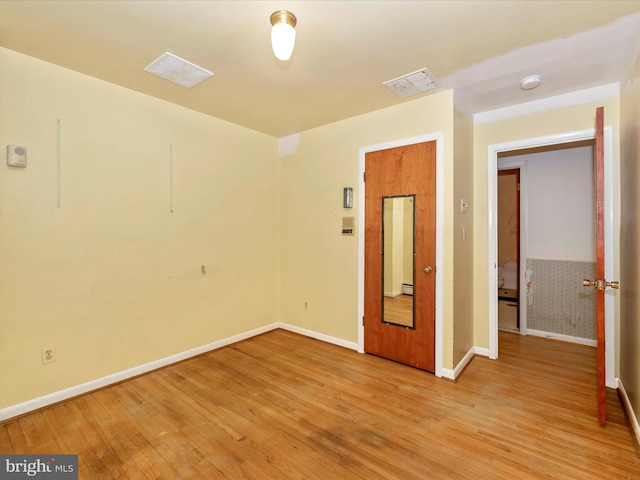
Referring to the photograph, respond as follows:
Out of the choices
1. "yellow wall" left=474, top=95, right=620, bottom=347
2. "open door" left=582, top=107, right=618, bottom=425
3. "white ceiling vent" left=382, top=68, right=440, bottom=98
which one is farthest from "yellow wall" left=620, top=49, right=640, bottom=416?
"white ceiling vent" left=382, top=68, right=440, bottom=98

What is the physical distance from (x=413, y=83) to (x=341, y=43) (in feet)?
2.80

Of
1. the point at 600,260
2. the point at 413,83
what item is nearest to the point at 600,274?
the point at 600,260

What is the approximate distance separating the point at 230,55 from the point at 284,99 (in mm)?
797

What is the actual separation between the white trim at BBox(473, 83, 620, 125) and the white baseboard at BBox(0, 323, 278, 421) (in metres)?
3.74

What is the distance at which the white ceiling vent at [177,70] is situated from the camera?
2289mm

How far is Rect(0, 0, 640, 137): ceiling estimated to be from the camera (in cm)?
177

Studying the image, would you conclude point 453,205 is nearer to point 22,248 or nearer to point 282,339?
point 282,339

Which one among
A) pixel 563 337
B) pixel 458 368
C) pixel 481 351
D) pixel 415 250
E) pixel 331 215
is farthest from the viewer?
pixel 563 337

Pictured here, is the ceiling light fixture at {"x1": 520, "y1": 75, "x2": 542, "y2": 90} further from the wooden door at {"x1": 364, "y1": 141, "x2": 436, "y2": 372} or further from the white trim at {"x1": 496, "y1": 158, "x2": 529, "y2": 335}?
the white trim at {"x1": 496, "y1": 158, "x2": 529, "y2": 335}

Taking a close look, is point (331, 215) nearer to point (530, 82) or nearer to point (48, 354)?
point (530, 82)

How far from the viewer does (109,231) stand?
2.70m

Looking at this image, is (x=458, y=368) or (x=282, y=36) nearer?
(x=282, y=36)

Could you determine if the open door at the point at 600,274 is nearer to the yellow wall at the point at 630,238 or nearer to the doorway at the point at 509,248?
the yellow wall at the point at 630,238

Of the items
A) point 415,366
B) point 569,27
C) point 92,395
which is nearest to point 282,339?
point 415,366
